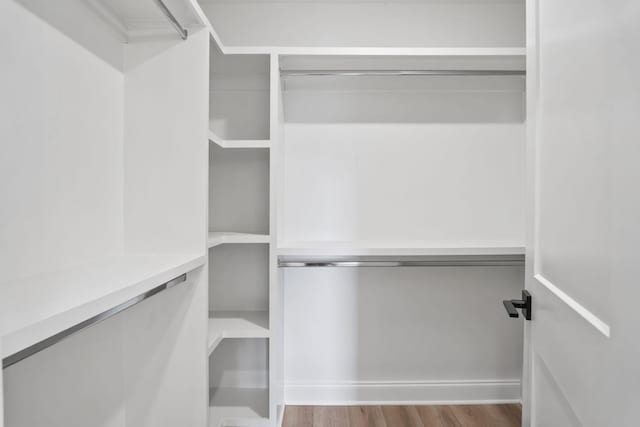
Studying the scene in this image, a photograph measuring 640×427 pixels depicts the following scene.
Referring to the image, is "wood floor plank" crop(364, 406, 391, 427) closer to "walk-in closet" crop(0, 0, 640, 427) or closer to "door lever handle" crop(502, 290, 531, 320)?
"walk-in closet" crop(0, 0, 640, 427)

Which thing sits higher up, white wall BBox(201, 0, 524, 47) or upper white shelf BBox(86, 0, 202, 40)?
white wall BBox(201, 0, 524, 47)

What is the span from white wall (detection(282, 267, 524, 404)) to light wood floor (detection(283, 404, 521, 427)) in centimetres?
6

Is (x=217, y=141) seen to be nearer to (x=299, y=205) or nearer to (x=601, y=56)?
(x=299, y=205)

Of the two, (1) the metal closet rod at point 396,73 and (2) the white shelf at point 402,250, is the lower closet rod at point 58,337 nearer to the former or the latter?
(2) the white shelf at point 402,250

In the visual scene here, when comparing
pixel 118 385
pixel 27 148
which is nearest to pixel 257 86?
pixel 27 148

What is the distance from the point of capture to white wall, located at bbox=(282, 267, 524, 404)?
2.26 meters

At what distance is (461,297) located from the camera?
2.27 m

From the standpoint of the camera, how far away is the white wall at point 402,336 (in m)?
2.26

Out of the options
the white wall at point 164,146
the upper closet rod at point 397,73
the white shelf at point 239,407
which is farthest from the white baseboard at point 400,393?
the upper closet rod at point 397,73

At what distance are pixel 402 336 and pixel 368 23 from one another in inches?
65.3

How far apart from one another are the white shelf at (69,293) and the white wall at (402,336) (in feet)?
3.46

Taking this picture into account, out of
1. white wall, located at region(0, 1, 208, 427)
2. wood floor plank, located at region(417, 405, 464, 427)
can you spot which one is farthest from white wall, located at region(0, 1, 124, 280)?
wood floor plank, located at region(417, 405, 464, 427)

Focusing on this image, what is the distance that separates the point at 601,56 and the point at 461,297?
5.89 ft

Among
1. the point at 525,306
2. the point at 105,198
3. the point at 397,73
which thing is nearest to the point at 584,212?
the point at 525,306
